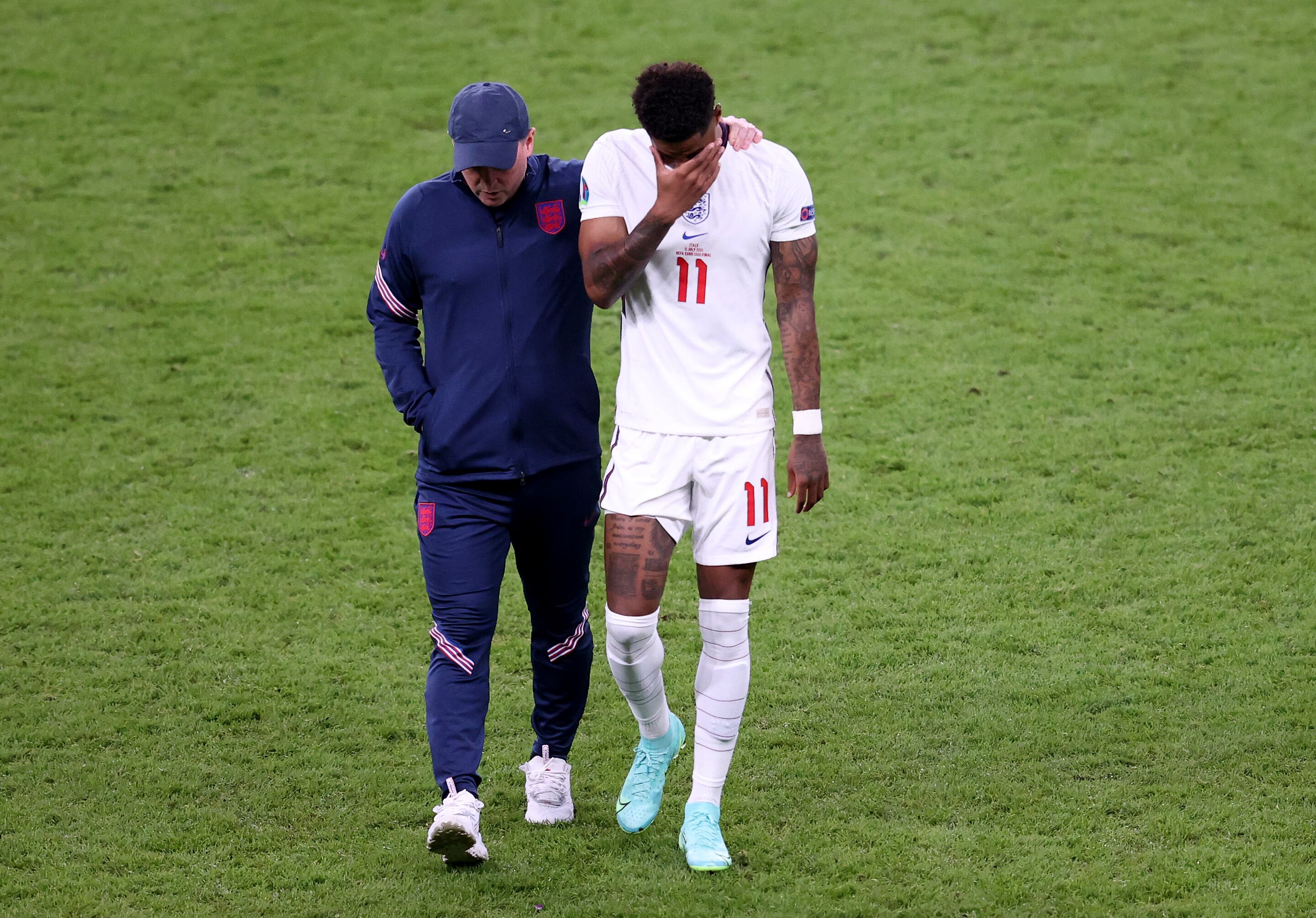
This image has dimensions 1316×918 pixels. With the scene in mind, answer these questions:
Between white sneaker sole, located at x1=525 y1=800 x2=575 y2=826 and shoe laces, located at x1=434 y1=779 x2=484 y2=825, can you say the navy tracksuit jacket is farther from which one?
white sneaker sole, located at x1=525 y1=800 x2=575 y2=826

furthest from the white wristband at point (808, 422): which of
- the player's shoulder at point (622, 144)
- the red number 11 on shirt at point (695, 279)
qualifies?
the player's shoulder at point (622, 144)

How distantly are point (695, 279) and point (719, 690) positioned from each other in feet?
3.99

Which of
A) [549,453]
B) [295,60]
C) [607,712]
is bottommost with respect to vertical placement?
[607,712]

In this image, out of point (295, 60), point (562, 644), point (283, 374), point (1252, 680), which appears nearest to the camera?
point (562, 644)

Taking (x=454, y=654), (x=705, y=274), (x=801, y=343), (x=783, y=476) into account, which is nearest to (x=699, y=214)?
(x=705, y=274)

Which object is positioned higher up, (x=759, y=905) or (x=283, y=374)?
(x=283, y=374)

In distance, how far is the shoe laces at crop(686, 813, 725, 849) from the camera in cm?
418

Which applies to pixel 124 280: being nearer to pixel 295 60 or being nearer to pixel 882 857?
pixel 295 60

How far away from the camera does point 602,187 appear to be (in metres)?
4.00

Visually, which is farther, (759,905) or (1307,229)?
(1307,229)

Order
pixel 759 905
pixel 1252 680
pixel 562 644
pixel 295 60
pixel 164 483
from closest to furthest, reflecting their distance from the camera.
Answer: pixel 759 905, pixel 562 644, pixel 1252 680, pixel 164 483, pixel 295 60

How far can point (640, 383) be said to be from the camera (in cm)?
409

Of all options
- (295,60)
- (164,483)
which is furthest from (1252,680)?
(295,60)

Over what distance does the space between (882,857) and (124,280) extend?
7.33 metres
